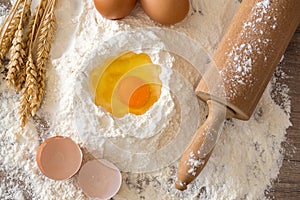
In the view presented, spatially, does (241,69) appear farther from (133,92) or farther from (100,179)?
(100,179)

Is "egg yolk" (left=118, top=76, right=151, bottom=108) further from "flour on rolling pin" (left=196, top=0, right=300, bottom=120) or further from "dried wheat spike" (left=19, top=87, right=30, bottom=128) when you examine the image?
"dried wheat spike" (left=19, top=87, right=30, bottom=128)

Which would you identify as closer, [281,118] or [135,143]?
[135,143]

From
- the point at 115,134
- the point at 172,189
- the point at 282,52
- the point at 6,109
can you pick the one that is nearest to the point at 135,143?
the point at 115,134

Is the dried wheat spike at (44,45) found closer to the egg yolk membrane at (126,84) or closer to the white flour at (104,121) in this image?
the white flour at (104,121)

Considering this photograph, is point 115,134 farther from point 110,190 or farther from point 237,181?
point 237,181

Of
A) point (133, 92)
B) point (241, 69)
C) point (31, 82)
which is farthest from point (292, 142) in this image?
point (31, 82)

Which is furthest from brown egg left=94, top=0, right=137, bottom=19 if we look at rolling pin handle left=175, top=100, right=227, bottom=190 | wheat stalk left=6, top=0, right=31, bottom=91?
rolling pin handle left=175, top=100, right=227, bottom=190
